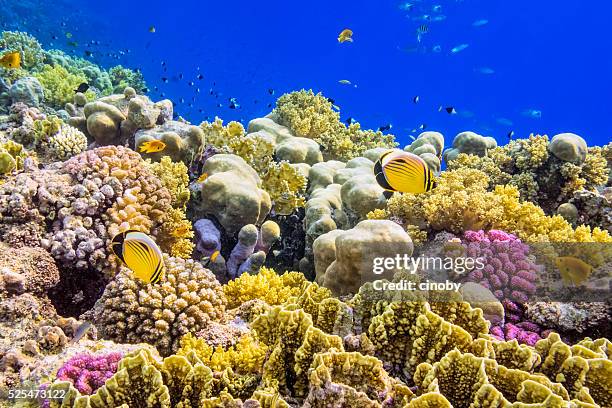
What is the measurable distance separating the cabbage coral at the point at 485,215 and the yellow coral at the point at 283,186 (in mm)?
2151

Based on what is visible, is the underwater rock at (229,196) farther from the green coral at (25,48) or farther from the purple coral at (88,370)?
the green coral at (25,48)

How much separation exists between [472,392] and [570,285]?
273cm

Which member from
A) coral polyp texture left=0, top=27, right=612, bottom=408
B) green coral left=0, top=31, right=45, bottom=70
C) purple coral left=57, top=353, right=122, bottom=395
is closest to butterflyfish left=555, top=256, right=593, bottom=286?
coral polyp texture left=0, top=27, right=612, bottom=408

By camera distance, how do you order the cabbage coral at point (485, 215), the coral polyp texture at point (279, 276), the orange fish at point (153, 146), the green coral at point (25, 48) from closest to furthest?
the coral polyp texture at point (279, 276) < the cabbage coral at point (485, 215) < the orange fish at point (153, 146) < the green coral at point (25, 48)

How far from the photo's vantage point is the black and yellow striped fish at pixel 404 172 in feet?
11.2

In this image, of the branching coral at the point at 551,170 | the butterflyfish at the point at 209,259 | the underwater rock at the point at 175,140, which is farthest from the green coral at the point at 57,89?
the branching coral at the point at 551,170

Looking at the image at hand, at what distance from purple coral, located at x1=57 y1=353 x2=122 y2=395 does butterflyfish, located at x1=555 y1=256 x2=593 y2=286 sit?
4.37 metres

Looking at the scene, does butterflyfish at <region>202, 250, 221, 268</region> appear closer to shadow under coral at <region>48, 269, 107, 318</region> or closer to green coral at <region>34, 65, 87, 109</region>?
shadow under coral at <region>48, 269, 107, 318</region>

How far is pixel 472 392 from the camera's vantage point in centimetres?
228

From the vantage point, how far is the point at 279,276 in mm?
5695

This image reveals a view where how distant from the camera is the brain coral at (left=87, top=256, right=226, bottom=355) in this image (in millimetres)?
3709

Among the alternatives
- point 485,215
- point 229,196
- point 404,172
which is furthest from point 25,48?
point 485,215

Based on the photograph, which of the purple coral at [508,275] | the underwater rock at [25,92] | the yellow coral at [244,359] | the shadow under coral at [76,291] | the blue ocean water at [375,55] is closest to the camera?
the yellow coral at [244,359]

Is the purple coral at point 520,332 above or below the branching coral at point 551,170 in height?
below
